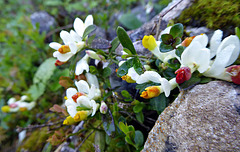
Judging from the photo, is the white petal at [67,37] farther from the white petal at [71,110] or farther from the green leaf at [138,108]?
the green leaf at [138,108]

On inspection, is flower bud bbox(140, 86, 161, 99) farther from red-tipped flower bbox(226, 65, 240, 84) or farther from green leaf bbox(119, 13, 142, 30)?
green leaf bbox(119, 13, 142, 30)

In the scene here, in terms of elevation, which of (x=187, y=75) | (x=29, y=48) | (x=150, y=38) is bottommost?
(x=187, y=75)

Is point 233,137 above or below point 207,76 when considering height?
below

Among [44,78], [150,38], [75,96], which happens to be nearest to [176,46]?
[150,38]

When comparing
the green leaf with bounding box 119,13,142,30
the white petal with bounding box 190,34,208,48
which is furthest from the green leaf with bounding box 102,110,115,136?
the green leaf with bounding box 119,13,142,30

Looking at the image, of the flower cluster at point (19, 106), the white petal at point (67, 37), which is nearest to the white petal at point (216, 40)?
the white petal at point (67, 37)

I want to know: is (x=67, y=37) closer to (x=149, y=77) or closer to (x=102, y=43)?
(x=102, y=43)

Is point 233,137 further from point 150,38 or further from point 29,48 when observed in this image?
point 29,48
